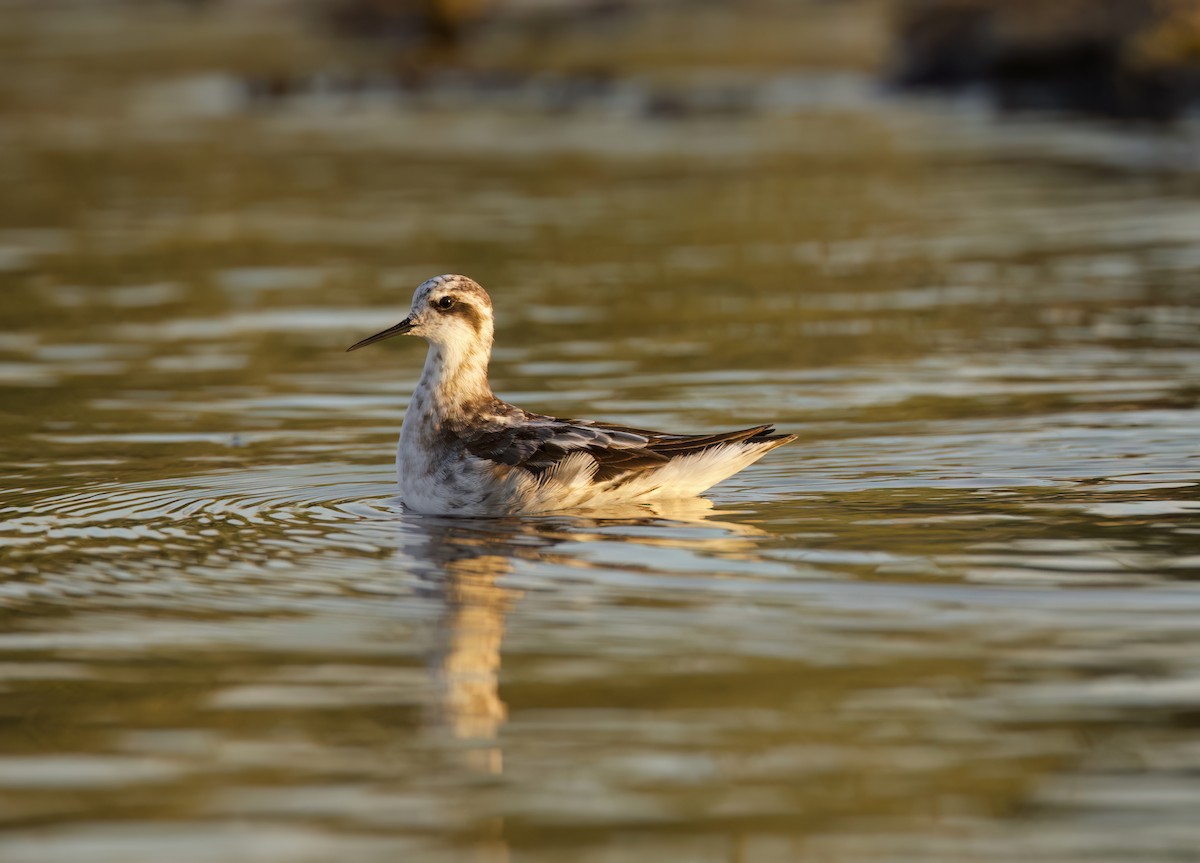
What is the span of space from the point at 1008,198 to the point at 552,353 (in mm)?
Answer: 12053

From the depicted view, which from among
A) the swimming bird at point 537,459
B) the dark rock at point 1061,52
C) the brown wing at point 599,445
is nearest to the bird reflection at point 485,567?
the swimming bird at point 537,459

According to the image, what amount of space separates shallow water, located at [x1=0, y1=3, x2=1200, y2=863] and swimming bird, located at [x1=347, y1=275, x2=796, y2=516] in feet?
0.71

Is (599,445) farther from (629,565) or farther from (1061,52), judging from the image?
(1061,52)

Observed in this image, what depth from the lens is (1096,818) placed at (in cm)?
686

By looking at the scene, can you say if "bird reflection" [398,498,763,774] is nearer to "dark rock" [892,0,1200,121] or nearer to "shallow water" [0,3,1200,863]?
"shallow water" [0,3,1200,863]

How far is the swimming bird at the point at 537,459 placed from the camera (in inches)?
470

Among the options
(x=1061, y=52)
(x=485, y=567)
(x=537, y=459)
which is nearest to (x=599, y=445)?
(x=537, y=459)

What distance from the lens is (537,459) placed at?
1203cm

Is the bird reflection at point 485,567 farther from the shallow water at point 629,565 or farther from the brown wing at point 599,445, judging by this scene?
the brown wing at point 599,445

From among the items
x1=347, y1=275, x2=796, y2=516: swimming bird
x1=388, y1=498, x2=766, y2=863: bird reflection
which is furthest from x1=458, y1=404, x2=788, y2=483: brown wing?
x1=388, y1=498, x2=766, y2=863: bird reflection

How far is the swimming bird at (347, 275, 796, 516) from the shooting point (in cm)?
1193

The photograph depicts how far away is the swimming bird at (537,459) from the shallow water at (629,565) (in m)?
0.22

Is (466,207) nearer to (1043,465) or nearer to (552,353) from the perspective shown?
(552,353)

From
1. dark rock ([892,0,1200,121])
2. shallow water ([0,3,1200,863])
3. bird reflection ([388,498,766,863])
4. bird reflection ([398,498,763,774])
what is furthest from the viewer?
dark rock ([892,0,1200,121])
